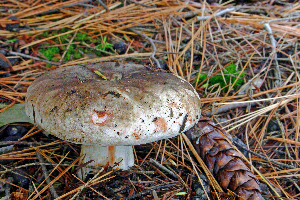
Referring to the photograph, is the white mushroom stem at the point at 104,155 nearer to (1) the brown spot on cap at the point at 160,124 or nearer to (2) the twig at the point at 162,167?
(2) the twig at the point at 162,167

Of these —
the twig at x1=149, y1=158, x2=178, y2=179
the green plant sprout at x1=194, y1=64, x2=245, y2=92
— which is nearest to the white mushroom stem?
the twig at x1=149, y1=158, x2=178, y2=179

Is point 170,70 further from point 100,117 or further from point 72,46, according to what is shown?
point 100,117

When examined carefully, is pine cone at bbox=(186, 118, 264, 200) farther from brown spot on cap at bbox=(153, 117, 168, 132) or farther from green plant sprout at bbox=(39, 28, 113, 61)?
green plant sprout at bbox=(39, 28, 113, 61)

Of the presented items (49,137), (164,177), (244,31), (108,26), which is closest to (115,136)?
(164,177)

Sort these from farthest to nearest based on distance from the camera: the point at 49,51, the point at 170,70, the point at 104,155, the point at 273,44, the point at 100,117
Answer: the point at 273,44
the point at 49,51
the point at 170,70
the point at 104,155
the point at 100,117

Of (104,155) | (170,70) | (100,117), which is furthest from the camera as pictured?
(170,70)

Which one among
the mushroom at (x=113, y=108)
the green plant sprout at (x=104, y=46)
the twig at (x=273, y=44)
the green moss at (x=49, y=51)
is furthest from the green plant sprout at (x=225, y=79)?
the green moss at (x=49, y=51)

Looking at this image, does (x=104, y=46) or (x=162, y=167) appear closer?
(x=162, y=167)

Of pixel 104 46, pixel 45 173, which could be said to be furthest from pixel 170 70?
pixel 45 173

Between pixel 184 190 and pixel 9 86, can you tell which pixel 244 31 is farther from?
pixel 9 86
